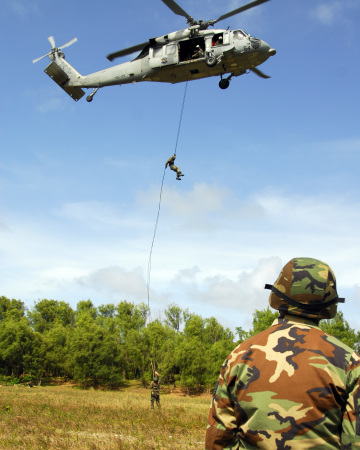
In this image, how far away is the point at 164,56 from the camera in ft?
49.6

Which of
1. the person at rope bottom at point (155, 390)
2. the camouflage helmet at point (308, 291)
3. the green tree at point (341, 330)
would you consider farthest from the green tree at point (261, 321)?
the camouflage helmet at point (308, 291)

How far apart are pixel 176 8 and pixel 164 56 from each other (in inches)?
84.2

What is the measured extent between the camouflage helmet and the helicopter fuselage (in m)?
12.9

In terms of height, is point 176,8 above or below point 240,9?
above

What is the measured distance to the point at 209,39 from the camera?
1454 cm

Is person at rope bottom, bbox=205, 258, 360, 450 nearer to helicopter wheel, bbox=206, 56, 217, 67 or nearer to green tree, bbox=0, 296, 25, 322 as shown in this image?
helicopter wheel, bbox=206, 56, 217, 67

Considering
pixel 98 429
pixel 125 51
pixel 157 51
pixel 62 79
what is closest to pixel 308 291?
pixel 98 429

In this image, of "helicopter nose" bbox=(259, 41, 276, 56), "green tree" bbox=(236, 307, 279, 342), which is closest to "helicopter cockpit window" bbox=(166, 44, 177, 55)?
"helicopter nose" bbox=(259, 41, 276, 56)

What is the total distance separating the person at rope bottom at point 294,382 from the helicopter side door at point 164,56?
45.1 feet

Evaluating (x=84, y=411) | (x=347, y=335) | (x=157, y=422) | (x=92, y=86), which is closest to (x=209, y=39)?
(x=92, y=86)

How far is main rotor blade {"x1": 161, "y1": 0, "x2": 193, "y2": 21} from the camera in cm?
1562

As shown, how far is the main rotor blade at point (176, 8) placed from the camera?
15.6 metres

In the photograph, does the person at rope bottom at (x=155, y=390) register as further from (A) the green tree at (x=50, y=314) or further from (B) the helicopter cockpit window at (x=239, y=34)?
(A) the green tree at (x=50, y=314)

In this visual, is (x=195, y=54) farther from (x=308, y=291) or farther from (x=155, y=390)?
(x=308, y=291)
